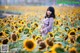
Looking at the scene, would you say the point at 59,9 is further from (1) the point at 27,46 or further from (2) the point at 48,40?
(1) the point at 27,46

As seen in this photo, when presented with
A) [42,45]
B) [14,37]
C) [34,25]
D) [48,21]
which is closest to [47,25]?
[48,21]

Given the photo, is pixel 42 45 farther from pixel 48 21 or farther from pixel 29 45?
pixel 48 21

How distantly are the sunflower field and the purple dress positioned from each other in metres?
0.04

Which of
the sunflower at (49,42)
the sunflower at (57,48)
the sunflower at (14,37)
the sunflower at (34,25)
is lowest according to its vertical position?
the sunflower at (57,48)

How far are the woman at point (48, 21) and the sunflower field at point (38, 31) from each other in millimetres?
38

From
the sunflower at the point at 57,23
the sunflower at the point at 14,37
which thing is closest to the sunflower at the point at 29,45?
the sunflower at the point at 14,37

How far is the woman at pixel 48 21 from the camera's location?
2703 mm

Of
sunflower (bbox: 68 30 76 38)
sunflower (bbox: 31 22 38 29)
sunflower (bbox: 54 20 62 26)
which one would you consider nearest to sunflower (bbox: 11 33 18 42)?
sunflower (bbox: 31 22 38 29)

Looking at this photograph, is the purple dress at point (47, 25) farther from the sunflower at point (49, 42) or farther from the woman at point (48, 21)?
the sunflower at point (49, 42)

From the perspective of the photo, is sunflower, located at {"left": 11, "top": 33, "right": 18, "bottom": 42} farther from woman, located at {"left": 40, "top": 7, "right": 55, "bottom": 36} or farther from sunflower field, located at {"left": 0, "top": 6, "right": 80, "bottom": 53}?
woman, located at {"left": 40, "top": 7, "right": 55, "bottom": 36}

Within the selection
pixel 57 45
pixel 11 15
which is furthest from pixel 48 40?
pixel 11 15

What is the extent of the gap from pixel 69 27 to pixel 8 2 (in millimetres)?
808

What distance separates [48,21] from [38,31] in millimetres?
170

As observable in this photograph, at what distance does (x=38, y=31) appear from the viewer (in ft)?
8.91
